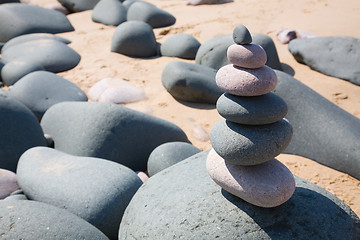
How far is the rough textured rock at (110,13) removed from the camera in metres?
7.95

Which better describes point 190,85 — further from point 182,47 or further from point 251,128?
point 251,128

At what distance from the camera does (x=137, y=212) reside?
216 centimetres

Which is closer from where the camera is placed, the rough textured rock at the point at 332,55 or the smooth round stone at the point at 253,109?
the smooth round stone at the point at 253,109

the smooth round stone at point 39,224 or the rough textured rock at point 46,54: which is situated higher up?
the smooth round stone at point 39,224

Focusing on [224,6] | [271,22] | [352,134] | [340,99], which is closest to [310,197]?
[352,134]

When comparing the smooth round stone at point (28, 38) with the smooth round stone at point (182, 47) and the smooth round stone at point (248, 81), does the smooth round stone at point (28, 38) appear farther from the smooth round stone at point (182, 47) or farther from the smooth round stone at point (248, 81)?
the smooth round stone at point (248, 81)

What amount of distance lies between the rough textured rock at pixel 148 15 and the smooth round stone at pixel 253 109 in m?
5.93

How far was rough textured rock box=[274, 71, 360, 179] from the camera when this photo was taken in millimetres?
3256

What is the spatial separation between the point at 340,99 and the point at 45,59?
419 cm

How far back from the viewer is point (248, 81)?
1.79 metres

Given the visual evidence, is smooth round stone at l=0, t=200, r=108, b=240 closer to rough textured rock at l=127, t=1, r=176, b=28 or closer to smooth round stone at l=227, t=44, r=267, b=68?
smooth round stone at l=227, t=44, r=267, b=68

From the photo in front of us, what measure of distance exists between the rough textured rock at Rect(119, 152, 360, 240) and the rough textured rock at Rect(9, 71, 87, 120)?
2.69m

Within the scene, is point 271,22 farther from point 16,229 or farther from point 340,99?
point 16,229

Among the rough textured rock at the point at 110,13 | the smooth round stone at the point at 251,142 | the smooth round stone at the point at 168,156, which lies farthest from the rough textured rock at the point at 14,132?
the rough textured rock at the point at 110,13
